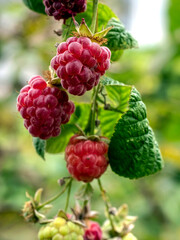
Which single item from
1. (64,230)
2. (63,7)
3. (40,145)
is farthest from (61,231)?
(63,7)

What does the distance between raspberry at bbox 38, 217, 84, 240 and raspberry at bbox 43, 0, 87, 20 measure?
1.96 feet

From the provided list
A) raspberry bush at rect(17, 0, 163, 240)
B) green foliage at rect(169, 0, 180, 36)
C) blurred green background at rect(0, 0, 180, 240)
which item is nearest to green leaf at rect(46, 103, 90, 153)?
raspberry bush at rect(17, 0, 163, 240)

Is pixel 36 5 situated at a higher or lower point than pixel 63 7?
higher

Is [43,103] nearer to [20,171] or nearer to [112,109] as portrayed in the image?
[112,109]

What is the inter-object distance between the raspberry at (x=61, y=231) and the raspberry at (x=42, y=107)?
0.28 metres

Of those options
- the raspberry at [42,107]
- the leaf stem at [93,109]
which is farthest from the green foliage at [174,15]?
the raspberry at [42,107]

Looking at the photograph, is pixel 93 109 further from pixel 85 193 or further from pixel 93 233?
pixel 93 233

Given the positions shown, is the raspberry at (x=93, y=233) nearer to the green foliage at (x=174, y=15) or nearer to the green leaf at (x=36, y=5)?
the green leaf at (x=36, y=5)

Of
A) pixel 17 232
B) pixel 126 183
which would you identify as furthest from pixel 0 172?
pixel 126 183

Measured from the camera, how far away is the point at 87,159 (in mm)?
1091

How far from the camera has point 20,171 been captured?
11.4 ft

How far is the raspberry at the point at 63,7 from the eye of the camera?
39.3 inches

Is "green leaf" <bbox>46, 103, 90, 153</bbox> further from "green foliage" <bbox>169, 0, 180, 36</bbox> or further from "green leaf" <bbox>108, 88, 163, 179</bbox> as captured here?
"green foliage" <bbox>169, 0, 180, 36</bbox>

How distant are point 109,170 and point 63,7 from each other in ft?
7.77
